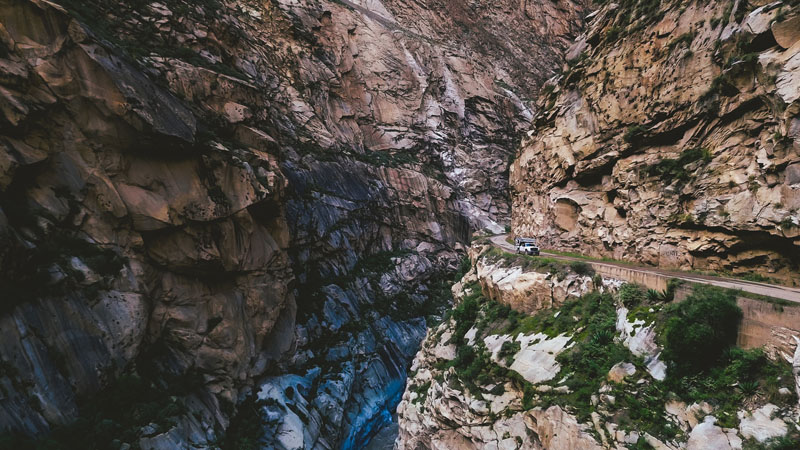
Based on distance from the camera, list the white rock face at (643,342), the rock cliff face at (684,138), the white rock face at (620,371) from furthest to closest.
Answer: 1. the rock cliff face at (684,138)
2. the white rock face at (620,371)
3. the white rock face at (643,342)

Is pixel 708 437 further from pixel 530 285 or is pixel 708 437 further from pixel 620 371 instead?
pixel 530 285

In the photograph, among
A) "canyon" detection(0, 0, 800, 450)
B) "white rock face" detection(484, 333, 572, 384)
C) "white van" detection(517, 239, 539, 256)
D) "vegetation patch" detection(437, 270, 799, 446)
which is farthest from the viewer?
"white van" detection(517, 239, 539, 256)

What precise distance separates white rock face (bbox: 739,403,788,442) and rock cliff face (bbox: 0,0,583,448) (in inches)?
820

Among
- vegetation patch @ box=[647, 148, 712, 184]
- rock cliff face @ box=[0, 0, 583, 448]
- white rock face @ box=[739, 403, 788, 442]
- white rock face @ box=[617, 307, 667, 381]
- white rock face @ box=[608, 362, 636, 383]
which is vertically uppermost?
vegetation patch @ box=[647, 148, 712, 184]

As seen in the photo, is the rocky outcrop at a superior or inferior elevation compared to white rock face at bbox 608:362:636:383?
inferior

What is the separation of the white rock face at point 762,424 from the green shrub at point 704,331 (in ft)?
4.71

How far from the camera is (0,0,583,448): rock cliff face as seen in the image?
1482cm

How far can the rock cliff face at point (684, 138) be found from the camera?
1118cm

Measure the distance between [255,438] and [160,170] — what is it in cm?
1643

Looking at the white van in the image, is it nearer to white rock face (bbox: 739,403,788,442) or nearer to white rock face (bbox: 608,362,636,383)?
white rock face (bbox: 608,362,636,383)

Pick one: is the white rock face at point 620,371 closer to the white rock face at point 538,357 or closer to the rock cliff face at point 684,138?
the white rock face at point 538,357

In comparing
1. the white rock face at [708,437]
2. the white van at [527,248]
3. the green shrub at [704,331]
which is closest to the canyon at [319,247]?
the white rock face at [708,437]

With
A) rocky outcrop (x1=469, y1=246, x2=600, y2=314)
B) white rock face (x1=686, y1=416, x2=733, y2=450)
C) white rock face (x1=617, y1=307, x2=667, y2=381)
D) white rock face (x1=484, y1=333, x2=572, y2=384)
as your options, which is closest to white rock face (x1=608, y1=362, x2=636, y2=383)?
white rock face (x1=617, y1=307, x2=667, y2=381)

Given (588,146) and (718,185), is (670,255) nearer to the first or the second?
(718,185)
